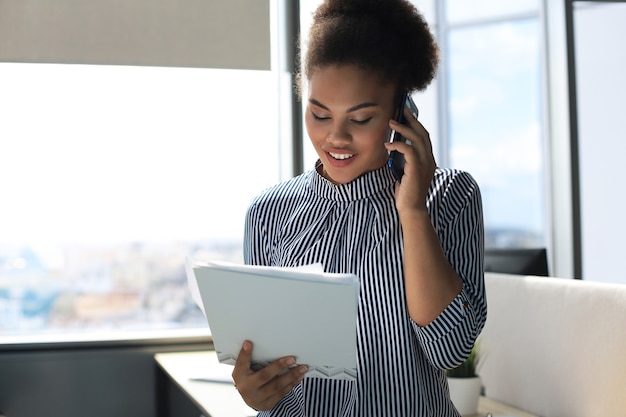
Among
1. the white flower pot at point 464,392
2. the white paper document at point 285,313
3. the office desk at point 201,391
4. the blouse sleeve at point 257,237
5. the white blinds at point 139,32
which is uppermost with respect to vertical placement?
the white blinds at point 139,32

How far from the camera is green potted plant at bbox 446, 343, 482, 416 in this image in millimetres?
2277

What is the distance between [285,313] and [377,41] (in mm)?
466

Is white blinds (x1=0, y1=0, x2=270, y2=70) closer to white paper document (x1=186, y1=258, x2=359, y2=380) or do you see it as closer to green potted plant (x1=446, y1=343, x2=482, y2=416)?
green potted plant (x1=446, y1=343, x2=482, y2=416)

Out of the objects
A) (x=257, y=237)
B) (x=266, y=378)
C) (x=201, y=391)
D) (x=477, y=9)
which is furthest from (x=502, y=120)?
(x=266, y=378)

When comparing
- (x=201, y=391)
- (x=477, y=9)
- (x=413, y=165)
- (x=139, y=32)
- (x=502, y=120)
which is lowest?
(x=201, y=391)

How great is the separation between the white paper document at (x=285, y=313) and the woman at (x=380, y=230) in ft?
0.09

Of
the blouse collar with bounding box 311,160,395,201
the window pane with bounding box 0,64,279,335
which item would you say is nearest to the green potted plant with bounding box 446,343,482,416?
the blouse collar with bounding box 311,160,395,201

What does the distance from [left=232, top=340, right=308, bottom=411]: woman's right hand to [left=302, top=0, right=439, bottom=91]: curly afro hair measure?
48 centimetres

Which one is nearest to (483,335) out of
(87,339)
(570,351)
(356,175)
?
(570,351)

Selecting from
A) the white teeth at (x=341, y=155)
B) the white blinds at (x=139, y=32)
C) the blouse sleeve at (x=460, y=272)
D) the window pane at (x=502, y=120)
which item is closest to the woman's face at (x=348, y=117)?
the white teeth at (x=341, y=155)

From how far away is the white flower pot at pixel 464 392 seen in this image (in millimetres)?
2277

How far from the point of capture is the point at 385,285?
130cm

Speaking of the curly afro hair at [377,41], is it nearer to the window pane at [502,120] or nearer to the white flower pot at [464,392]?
the white flower pot at [464,392]

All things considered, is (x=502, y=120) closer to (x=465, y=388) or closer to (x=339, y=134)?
(x=465, y=388)
